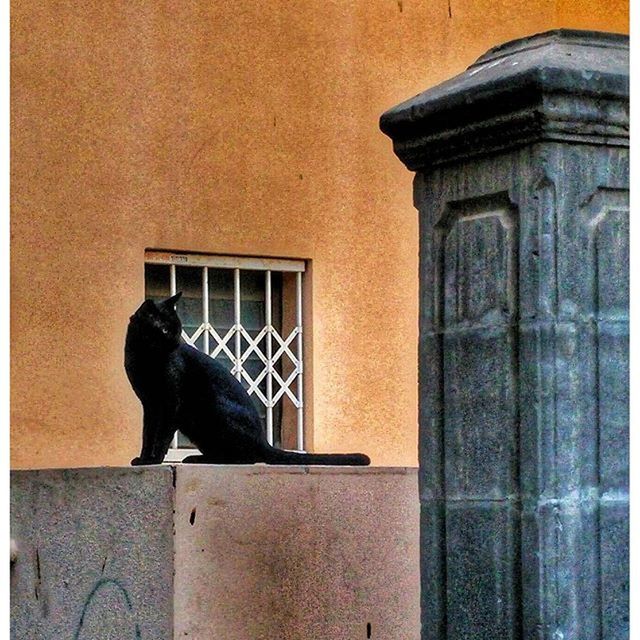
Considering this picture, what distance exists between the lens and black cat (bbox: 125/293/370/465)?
591cm

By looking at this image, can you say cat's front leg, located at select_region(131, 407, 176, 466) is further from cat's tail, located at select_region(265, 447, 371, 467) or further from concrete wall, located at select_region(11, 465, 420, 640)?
cat's tail, located at select_region(265, 447, 371, 467)

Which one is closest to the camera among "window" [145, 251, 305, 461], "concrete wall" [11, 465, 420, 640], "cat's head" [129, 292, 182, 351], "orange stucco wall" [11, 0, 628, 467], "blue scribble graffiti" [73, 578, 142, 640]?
"concrete wall" [11, 465, 420, 640]

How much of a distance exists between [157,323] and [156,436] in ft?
1.37

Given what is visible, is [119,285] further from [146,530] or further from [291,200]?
[146,530]

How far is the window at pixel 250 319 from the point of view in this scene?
945cm

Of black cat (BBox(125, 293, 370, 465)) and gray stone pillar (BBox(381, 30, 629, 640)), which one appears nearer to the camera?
gray stone pillar (BBox(381, 30, 629, 640))

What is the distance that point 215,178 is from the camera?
31.2 ft

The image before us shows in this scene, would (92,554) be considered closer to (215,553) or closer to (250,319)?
(215,553)

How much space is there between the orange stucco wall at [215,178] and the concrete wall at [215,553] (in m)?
2.74

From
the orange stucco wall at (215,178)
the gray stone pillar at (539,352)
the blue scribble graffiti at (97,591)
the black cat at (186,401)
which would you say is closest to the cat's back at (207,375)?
the black cat at (186,401)

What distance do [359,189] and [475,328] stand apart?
17.5 ft

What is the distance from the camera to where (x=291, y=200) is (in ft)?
32.0

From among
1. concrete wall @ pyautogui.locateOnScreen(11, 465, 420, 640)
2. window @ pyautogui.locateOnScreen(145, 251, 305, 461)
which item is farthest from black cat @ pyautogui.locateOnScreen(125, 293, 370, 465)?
window @ pyautogui.locateOnScreen(145, 251, 305, 461)

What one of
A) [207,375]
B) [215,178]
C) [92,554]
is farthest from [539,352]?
[215,178]
